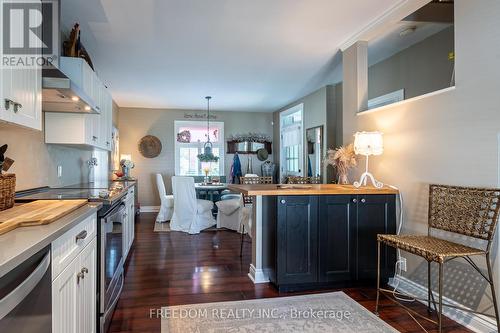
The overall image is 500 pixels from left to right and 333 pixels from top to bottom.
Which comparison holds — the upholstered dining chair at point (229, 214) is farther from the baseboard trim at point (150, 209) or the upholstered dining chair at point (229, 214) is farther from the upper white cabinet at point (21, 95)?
the upper white cabinet at point (21, 95)

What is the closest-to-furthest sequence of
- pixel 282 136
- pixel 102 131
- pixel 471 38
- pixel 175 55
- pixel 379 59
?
pixel 471 38, pixel 102 131, pixel 175 55, pixel 379 59, pixel 282 136

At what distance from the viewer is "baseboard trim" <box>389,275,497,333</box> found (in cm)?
214

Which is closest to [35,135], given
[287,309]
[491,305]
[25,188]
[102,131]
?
[25,188]

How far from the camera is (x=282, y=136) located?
25.8ft

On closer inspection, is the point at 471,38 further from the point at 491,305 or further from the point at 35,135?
the point at 35,135

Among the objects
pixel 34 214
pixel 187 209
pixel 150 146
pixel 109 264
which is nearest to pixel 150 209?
pixel 150 146

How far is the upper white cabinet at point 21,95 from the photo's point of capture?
4.81 feet

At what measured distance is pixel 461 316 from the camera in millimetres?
2332

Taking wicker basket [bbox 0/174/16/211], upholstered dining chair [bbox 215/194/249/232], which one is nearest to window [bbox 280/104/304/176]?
upholstered dining chair [bbox 215/194/249/232]

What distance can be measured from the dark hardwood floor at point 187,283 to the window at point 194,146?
3512 mm

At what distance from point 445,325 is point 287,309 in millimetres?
1128

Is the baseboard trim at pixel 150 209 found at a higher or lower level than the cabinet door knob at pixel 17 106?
lower

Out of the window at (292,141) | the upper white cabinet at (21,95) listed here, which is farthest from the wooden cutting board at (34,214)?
the window at (292,141)

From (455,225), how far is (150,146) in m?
6.80
